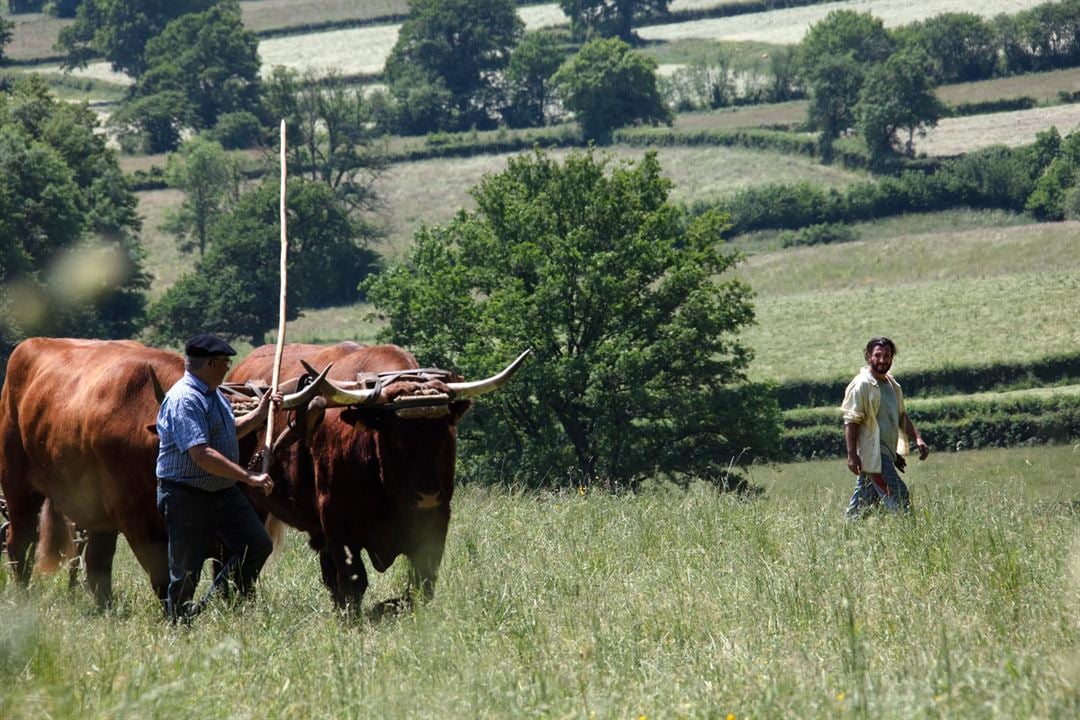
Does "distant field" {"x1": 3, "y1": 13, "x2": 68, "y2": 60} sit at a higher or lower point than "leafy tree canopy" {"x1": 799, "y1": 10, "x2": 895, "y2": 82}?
higher

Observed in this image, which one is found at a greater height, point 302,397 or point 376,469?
point 302,397

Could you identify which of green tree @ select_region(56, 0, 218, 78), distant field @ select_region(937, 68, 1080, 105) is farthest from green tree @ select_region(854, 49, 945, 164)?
green tree @ select_region(56, 0, 218, 78)

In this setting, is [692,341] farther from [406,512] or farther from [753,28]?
[753,28]

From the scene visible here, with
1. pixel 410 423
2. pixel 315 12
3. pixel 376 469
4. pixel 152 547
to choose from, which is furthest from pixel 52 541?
pixel 315 12

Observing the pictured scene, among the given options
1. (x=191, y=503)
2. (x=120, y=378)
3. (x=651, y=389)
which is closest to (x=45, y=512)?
(x=120, y=378)

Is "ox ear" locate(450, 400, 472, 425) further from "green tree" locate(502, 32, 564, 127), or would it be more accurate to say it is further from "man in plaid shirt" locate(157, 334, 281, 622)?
"green tree" locate(502, 32, 564, 127)

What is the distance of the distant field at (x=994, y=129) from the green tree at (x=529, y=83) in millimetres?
37968

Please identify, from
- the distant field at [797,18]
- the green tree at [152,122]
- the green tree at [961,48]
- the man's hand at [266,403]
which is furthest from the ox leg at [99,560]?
the distant field at [797,18]

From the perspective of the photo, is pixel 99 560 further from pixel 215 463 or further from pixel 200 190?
pixel 200 190

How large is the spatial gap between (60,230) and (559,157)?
55438mm

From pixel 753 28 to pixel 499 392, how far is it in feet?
367

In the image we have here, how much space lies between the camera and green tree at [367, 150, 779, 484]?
3881cm

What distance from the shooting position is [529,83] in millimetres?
136625

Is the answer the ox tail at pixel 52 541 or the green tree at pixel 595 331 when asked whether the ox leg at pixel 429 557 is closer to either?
the ox tail at pixel 52 541
